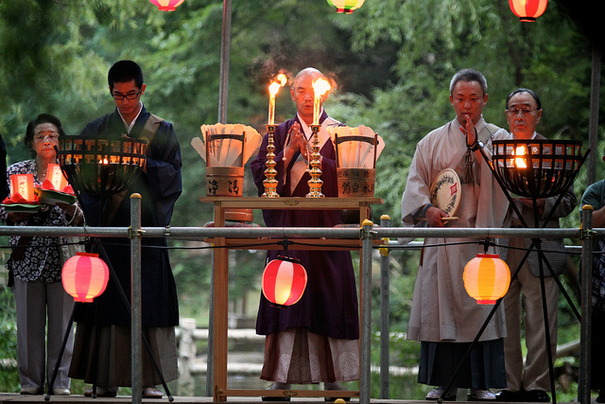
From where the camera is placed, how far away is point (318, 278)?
156 inches

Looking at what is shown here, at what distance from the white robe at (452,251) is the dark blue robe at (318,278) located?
14.1 inches

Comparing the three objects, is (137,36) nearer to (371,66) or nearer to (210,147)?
(371,66)

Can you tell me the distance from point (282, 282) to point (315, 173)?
544mm

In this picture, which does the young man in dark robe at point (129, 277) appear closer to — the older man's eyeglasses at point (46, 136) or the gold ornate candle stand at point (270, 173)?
the older man's eyeglasses at point (46, 136)

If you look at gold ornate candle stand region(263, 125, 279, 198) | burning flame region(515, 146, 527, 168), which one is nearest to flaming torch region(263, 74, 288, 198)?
gold ornate candle stand region(263, 125, 279, 198)

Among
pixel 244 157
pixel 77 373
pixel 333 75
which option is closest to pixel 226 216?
pixel 244 157

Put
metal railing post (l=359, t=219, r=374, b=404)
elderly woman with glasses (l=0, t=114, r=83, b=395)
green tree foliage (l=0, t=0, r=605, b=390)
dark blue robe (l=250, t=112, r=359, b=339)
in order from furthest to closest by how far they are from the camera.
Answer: green tree foliage (l=0, t=0, r=605, b=390)
elderly woman with glasses (l=0, t=114, r=83, b=395)
dark blue robe (l=250, t=112, r=359, b=339)
metal railing post (l=359, t=219, r=374, b=404)

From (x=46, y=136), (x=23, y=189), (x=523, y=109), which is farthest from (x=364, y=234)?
(x=46, y=136)

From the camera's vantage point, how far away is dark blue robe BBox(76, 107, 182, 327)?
3846mm

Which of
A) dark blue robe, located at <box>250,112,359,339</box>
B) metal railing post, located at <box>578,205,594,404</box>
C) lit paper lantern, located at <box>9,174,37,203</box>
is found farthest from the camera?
dark blue robe, located at <box>250,112,359,339</box>

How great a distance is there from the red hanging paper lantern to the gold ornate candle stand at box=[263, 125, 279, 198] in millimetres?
811

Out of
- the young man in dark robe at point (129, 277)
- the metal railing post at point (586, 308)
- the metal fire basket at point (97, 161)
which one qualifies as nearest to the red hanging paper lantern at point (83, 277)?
the metal fire basket at point (97, 161)

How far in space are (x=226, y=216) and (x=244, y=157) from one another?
1.16 ft

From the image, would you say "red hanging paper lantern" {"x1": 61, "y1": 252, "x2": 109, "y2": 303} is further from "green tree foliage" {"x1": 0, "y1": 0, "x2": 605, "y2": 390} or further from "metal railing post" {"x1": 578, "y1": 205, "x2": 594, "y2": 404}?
"green tree foliage" {"x1": 0, "y1": 0, "x2": 605, "y2": 390}
